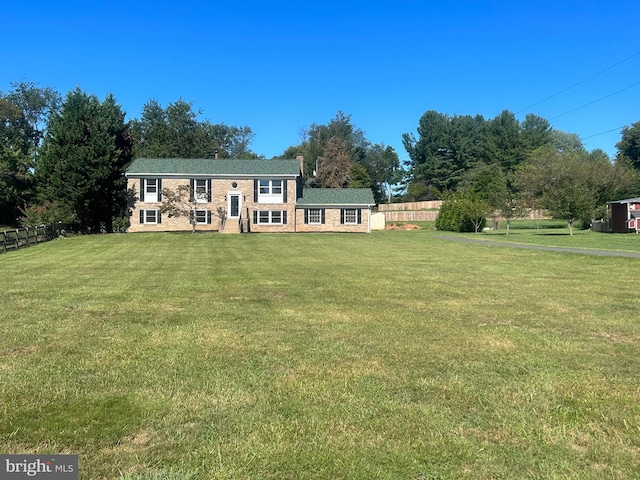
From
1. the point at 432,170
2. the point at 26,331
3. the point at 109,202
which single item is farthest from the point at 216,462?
the point at 432,170

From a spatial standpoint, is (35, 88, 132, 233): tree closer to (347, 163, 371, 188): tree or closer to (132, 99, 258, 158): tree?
(132, 99, 258, 158): tree

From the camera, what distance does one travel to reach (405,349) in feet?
17.5

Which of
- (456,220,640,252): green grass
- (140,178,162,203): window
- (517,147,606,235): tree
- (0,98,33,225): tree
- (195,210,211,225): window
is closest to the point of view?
(456,220,640,252): green grass

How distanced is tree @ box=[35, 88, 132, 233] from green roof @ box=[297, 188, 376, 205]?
51.7 ft

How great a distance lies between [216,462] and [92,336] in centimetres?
365

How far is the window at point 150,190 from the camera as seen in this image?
131ft

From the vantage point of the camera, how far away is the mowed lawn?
3.00m

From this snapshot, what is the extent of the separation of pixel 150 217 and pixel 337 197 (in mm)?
15865

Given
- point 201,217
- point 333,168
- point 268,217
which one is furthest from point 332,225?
point 333,168

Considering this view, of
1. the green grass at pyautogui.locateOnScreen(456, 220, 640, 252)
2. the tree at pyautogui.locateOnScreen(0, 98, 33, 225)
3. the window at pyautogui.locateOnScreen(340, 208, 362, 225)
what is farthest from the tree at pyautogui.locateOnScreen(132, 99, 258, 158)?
the green grass at pyautogui.locateOnScreen(456, 220, 640, 252)

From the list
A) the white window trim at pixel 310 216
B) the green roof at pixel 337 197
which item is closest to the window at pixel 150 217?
the green roof at pixel 337 197

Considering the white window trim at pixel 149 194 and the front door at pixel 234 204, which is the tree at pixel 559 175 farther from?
the white window trim at pixel 149 194

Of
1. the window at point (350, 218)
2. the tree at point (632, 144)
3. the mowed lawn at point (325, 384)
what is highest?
the tree at point (632, 144)

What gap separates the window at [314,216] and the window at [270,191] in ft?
7.33
